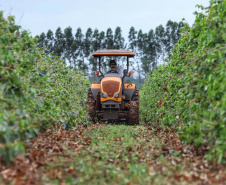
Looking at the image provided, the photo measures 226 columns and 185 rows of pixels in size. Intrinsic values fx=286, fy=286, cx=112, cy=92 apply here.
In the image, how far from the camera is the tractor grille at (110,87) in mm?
10750

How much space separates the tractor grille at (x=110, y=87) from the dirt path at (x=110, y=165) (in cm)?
461

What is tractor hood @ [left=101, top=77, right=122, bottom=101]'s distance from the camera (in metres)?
10.8

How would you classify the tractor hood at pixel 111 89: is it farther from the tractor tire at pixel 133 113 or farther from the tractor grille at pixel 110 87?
the tractor tire at pixel 133 113

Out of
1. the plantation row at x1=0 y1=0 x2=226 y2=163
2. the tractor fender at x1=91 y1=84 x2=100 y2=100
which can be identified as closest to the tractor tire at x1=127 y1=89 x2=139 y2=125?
the tractor fender at x1=91 y1=84 x2=100 y2=100

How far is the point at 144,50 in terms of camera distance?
6662 cm

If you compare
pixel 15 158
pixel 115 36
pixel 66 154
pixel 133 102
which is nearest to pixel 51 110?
pixel 66 154

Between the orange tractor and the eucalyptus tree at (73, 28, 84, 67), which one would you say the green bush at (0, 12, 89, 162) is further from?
the eucalyptus tree at (73, 28, 84, 67)

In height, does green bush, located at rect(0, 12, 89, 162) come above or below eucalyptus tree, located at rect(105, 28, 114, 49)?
below

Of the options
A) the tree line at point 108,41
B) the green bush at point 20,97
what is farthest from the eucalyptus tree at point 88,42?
the green bush at point 20,97

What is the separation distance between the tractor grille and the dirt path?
461 centimetres

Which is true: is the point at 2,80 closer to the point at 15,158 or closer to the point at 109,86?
the point at 15,158

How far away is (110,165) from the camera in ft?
15.3

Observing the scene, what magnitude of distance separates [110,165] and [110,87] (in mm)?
6255

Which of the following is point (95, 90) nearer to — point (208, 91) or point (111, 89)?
point (111, 89)
